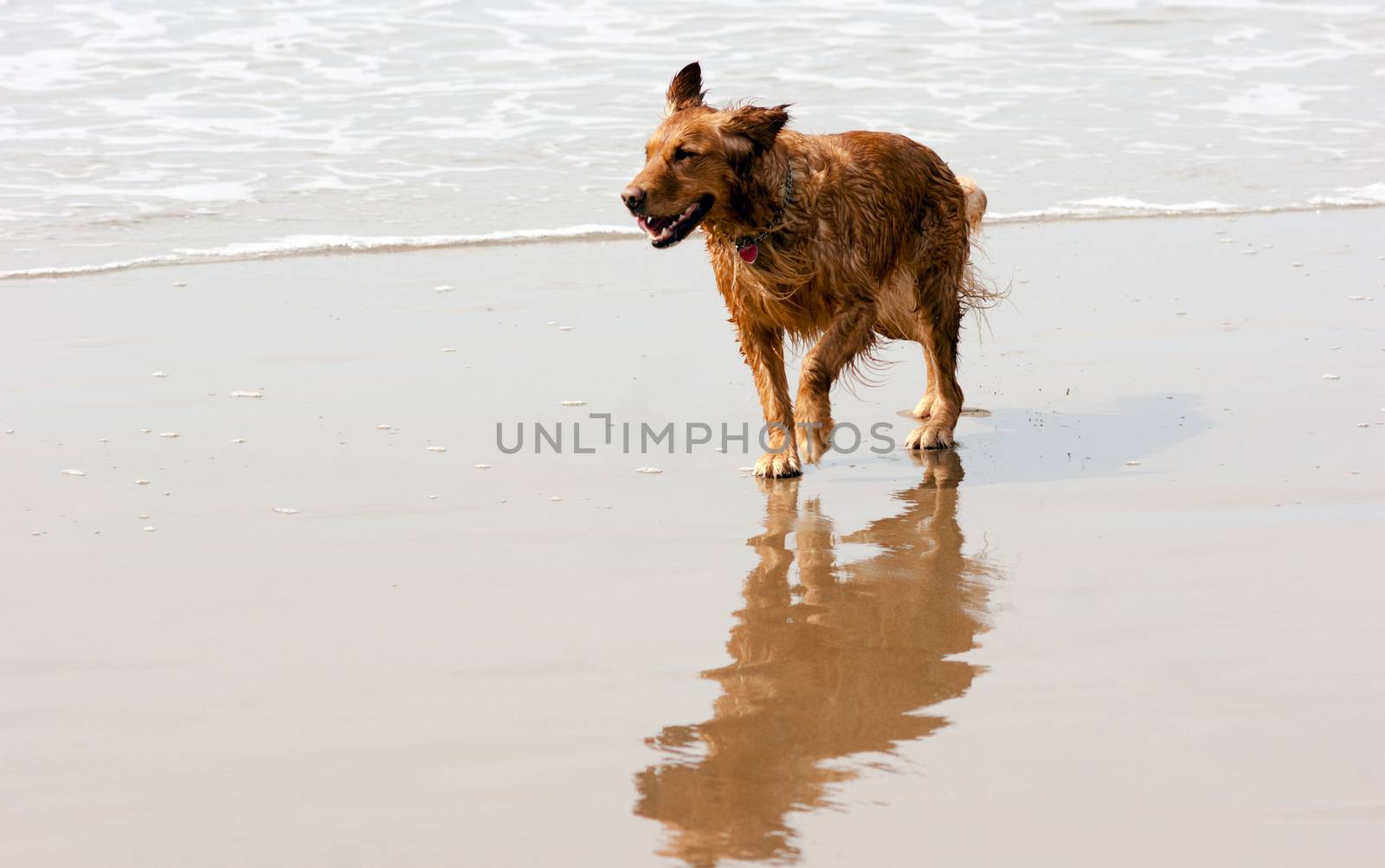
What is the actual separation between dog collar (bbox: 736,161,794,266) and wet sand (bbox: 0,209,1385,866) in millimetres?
766

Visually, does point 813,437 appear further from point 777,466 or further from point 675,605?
point 675,605

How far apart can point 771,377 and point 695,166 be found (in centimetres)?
100

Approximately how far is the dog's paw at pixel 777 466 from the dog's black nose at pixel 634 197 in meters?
1.01

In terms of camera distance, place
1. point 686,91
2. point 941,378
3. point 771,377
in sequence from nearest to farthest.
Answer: point 686,91 → point 771,377 → point 941,378

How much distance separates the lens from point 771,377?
19.0ft

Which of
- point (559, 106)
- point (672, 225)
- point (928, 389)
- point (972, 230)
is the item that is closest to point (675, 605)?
point (672, 225)

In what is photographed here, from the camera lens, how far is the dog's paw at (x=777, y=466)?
5391 millimetres

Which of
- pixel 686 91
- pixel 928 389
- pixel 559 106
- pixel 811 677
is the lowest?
pixel 811 677

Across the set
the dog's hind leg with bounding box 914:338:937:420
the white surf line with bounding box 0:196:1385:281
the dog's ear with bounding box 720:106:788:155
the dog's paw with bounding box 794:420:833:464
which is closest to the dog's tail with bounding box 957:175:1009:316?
the dog's hind leg with bounding box 914:338:937:420

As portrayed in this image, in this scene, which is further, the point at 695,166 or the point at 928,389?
the point at 928,389

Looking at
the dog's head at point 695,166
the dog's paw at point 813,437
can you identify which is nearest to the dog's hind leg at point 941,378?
the dog's paw at point 813,437

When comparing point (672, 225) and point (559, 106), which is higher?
point (559, 106)

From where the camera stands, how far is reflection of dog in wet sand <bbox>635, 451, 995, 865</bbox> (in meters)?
2.73

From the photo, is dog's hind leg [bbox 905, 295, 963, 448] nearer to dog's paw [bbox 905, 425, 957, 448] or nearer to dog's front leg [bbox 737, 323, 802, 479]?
dog's paw [bbox 905, 425, 957, 448]
